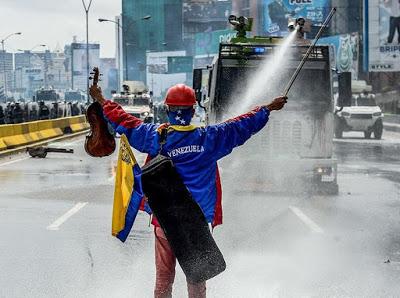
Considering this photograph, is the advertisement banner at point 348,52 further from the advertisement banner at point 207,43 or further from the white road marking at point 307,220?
the white road marking at point 307,220

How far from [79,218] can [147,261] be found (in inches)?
135

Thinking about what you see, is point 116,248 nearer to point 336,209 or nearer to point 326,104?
point 336,209

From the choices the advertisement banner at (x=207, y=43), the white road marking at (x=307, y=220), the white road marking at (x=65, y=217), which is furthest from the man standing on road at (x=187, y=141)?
the advertisement banner at (x=207, y=43)

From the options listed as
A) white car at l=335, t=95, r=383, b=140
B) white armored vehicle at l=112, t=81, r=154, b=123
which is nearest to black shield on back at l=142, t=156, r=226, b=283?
white car at l=335, t=95, r=383, b=140

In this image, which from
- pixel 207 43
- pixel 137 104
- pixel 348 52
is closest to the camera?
pixel 137 104

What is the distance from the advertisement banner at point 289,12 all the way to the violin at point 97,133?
9708cm

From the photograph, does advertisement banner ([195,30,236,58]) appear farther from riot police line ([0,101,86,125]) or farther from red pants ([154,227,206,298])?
red pants ([154,227,206,298])

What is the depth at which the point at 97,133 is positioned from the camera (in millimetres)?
5465

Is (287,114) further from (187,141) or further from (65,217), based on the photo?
(187,141)

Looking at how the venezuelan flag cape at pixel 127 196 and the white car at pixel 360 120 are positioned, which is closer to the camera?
the venezuelan flag cape at pixel 127 196

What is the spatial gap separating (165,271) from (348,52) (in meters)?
84.7

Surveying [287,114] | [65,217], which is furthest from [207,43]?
[65,217]

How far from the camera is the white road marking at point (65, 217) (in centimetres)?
1110

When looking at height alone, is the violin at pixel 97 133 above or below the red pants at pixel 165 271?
above
